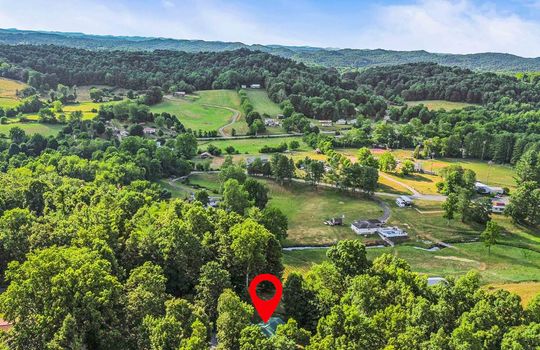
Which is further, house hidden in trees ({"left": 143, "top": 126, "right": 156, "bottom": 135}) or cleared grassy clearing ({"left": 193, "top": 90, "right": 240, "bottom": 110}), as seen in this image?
cleared grassy clearing ({"left": 193, "top": 90, "right": 240, "bottom": 110})

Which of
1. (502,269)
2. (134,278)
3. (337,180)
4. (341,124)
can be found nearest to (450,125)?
(341,124)

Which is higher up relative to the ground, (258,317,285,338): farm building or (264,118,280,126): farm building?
(264,118,280,126): farm building

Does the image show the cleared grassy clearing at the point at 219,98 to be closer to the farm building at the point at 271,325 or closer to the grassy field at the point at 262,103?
the grassy field at the point at 262,103

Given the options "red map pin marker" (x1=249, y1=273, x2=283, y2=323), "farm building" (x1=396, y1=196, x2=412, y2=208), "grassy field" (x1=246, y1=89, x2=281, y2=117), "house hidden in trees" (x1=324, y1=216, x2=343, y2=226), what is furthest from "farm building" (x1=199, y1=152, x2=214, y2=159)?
"red map pin marker" (x1=249, y1=273, x2=283, y2=323)

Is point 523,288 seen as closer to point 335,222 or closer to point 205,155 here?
point 335,222

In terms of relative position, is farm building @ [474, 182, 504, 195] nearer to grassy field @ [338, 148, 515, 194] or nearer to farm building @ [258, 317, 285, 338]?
grassy field @ [338, 148, 515, 194]

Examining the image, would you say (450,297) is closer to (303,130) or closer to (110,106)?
(303,130)
